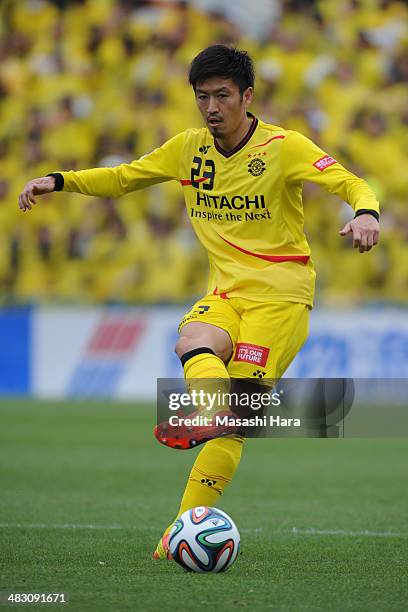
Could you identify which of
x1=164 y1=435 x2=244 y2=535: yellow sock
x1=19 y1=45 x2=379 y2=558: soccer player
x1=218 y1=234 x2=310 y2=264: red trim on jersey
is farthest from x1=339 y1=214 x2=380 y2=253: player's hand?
x1=164 y1=435 x2=244 y2=535: yellow sock

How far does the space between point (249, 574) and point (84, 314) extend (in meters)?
10.1

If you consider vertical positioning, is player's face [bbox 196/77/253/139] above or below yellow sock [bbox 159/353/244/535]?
above

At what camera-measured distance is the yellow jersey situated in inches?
213

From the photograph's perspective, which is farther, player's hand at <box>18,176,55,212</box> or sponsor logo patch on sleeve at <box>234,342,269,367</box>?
player's hand at <box>18,176,55,212</box>

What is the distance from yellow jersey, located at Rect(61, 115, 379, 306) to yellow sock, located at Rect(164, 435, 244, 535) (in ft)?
2.28

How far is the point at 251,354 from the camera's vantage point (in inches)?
209

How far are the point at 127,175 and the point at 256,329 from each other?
107cm

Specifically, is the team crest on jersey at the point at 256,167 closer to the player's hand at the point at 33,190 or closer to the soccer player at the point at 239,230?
the soccer player at the point at 239,230

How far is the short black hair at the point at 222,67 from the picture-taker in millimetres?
5258

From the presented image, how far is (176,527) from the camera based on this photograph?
201 inches

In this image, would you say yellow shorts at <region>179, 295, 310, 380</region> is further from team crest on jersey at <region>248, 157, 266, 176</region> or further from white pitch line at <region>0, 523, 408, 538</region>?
white pitch line at <region>0, 523, 408, 538</region>

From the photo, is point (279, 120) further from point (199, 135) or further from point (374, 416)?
point (199, 135)

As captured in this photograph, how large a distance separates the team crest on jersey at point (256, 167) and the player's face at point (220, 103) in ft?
0.60

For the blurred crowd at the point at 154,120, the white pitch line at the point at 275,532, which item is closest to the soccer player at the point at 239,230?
the white pitch line at the point at 275,532
